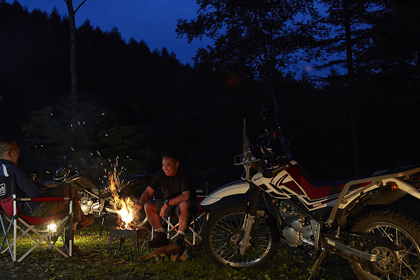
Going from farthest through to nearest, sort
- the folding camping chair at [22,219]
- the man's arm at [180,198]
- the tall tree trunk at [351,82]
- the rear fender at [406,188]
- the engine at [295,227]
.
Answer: the tall tree trunk at [351,82], the man's arm at [180,198], the folding camping chair at [22,219], the engine at [295,227], the rear fender at [406,188]

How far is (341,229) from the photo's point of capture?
341cm

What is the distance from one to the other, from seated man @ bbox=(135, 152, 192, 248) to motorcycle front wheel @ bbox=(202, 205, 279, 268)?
1.77ft

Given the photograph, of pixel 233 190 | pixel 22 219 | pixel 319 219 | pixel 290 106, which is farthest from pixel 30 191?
pixel 290 106

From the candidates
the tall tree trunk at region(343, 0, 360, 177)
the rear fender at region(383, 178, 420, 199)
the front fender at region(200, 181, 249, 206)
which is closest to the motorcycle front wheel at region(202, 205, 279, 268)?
the front fender at region(200, 181, 249, 206)

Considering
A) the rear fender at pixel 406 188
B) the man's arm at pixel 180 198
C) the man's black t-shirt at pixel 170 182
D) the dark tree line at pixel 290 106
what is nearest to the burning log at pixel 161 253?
the man's arm at pixel 180 198

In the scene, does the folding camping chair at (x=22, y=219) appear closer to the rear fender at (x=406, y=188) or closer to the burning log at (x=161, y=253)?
the burning log at (x=161, y=253)

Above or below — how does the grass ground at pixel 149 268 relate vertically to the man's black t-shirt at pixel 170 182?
below

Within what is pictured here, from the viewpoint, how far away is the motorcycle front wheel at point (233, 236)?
3.81m

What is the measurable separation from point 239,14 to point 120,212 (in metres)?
8.70

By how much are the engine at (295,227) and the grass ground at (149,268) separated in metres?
0.35

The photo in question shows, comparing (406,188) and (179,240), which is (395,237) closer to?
(406,188)

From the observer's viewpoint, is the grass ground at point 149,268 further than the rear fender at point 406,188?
Yes

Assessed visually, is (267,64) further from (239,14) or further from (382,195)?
(382,195)

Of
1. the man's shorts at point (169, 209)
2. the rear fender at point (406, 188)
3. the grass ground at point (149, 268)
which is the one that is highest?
the rear fender at point (406, 188)
